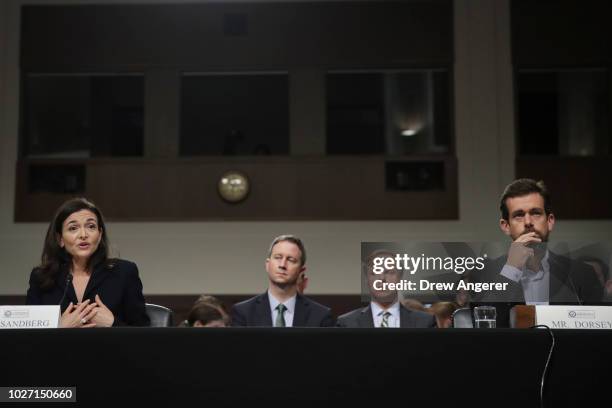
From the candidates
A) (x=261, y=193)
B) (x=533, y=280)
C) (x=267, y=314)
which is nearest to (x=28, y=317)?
(x=533, y=280)

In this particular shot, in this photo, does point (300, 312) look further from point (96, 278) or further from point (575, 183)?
point (575, 183)

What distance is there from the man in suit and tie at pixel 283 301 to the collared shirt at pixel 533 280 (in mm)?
1857

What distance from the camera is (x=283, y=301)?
4.32 meters

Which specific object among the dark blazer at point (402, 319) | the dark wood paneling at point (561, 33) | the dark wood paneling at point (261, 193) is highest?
the dark wood paneling at point (561, 33)

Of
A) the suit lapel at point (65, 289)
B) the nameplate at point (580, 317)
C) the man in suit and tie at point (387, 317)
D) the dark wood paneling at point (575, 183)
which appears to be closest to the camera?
the nameplate at point (580, 317)

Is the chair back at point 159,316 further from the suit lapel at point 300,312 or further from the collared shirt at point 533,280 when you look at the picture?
the collared shirt at point 533,280

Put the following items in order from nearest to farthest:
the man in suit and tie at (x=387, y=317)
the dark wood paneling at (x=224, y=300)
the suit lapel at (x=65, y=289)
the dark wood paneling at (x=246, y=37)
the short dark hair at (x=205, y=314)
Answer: the suit lapel at (x=65, y=289), the man in suit and tie at (x=387, y=317), the short dark hair at (x=205, y=314), the dark wood paneling at (x=224, y=300), the dark wood paneling at (x=246, y=37)

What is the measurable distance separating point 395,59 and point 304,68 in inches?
40.4

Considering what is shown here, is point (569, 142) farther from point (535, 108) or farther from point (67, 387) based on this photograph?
point (67, 387)

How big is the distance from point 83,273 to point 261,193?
247 inches

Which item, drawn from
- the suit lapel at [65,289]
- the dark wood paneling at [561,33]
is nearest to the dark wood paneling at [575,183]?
the dark wood paneling at [561,33]

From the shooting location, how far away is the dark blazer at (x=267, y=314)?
13.8 ft

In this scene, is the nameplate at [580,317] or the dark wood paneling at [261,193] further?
the dark wood paneling at [261,193]

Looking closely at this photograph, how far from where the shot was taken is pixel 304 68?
9602mm
